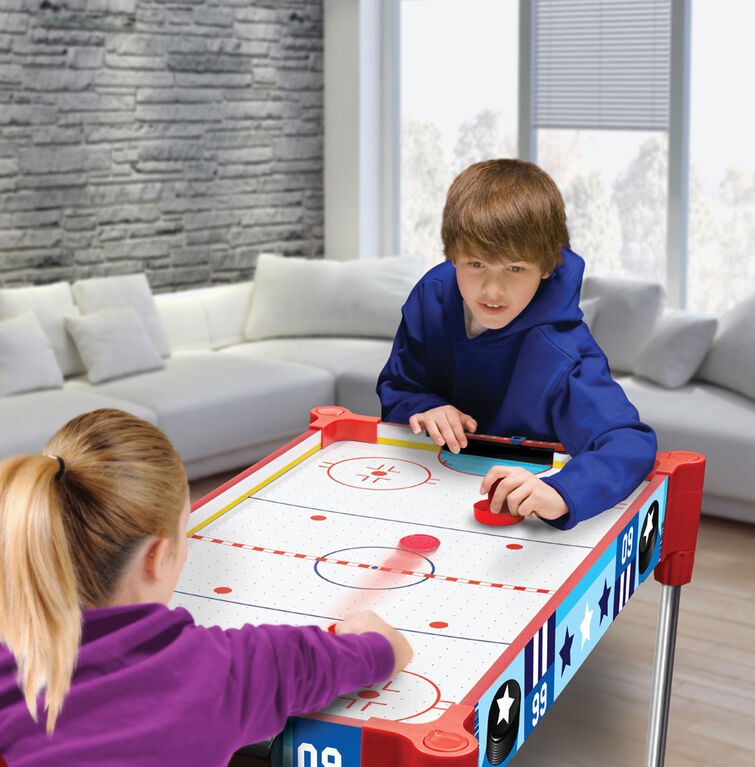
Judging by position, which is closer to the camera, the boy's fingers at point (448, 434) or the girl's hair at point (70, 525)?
the girl's hair at point (70, 525)

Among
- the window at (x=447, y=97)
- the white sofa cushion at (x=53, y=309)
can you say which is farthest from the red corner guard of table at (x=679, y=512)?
the window at (x=447, y=97)

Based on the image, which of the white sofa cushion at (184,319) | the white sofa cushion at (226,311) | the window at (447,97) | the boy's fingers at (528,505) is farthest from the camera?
the window at (447,97)

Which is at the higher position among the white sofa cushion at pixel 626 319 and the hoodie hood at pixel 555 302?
the hoodie hood at pixel 555 302

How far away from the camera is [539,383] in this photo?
2.00 meters

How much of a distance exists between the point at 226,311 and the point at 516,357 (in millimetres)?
3181

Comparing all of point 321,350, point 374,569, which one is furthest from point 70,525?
point 321,350

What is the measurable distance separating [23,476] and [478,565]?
0.78 metres

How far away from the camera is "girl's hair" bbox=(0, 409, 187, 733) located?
1.00 meters

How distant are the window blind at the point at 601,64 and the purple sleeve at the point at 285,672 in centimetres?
400

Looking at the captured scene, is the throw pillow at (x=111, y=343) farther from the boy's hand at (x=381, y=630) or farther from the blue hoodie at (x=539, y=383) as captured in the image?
the boy's hand at (x=381, y=630)

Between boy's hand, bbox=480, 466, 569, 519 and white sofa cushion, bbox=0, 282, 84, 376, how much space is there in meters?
2.97

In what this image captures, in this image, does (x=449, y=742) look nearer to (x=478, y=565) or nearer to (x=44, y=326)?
(x=478, y=565)

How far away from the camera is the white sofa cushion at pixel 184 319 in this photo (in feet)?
15.8

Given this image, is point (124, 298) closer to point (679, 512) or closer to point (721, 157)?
point (721, 157)
